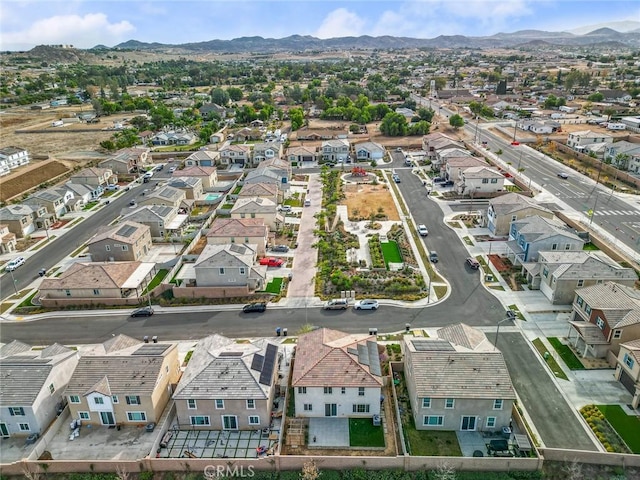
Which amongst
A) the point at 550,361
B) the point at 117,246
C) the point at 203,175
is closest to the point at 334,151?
the point at 203,175

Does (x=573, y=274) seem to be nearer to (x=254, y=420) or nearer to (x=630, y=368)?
(x=630, y=368)

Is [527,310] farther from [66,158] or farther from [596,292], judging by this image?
[66,158]

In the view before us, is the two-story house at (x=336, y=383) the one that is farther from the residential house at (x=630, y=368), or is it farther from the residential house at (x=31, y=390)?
the residential house at (x=630, y=368)

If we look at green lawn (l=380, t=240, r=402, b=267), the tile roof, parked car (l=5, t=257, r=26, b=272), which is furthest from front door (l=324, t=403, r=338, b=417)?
parked car (l=5, t=257, r=26, b=272)

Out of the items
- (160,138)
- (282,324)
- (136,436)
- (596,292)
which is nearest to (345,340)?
(282,324)

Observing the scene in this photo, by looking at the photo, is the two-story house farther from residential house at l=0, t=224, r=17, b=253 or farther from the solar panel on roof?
residential house at l=0, t=224, r=17, b=253

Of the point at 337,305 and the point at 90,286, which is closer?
the point at 337,305

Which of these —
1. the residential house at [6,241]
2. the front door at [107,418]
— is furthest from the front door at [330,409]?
the residential house at [6,241]

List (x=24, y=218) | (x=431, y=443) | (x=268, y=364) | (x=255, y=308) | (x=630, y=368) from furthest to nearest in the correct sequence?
(x=24, y=218) → (x=255, y=308) → (x=268, y=364) → (x=630, y=368) → (x=431, y=443)

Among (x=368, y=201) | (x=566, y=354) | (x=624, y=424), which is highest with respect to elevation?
(x=368, y=201)

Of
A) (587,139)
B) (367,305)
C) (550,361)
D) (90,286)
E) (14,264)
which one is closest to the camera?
(550,361)
